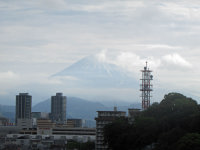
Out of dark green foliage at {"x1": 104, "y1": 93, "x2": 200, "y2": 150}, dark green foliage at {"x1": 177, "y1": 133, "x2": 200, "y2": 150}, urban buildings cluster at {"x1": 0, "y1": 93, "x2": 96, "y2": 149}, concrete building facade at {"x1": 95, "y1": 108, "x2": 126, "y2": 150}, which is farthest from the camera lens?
urban buildings cluster at {"x1": 0, "y1": 93, "x2": 96, "y2": 149}

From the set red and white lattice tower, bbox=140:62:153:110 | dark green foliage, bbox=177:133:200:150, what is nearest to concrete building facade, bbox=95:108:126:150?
red and white lattice tower, bbox=140:62:153:110

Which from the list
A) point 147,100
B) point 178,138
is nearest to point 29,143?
point 147,100

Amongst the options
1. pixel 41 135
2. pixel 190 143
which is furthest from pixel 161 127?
pixel 41 135

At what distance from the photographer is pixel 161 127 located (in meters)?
60.4

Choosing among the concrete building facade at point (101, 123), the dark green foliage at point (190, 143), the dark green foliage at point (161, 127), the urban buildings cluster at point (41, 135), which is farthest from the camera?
the urban buildings cluster at point (41, 135)

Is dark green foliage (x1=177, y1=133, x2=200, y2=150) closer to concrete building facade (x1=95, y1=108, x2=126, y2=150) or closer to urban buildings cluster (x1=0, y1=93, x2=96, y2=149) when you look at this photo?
concrete building facade (x1=95, y1=108, x2=126, y2=150)

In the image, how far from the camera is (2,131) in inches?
6206

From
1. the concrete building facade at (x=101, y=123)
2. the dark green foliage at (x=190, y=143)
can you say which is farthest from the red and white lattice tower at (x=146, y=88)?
the dark green foliage at (x=190, y=143)

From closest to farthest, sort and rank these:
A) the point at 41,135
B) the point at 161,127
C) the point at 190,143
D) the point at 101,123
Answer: the point at 190,143 → the point at 161,127 → the point at 101,123 → the point at 41,135

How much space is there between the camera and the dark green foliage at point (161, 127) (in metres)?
55.0

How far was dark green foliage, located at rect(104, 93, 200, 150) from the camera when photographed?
5500 cm

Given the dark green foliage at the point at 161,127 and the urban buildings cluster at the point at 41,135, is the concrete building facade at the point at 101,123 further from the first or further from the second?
the urban buildings cluster at the point at 41,135

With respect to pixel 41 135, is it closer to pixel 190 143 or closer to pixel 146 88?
pixel 146 88

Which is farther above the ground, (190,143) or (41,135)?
(190,143)
